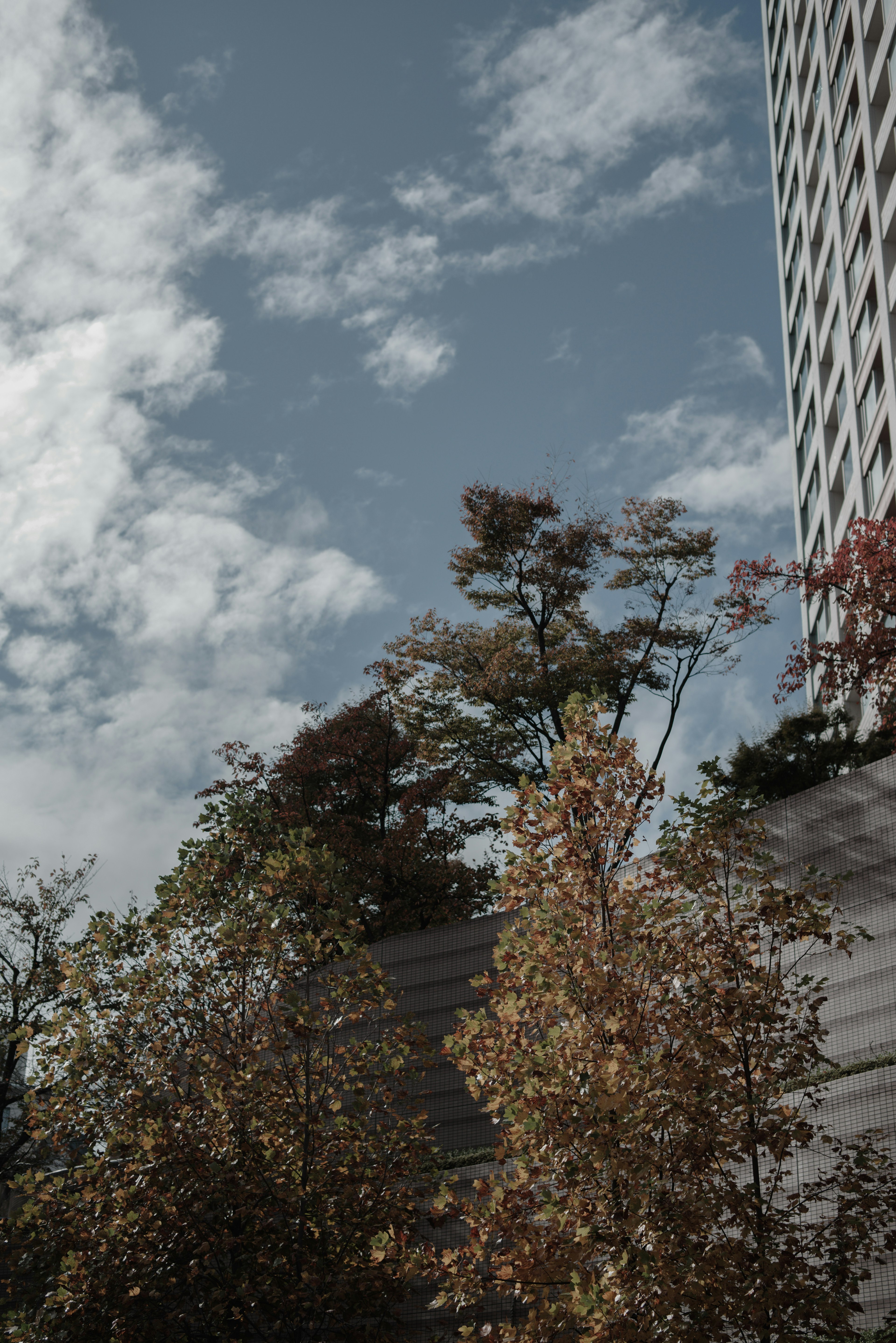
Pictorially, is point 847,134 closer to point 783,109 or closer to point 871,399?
point 871,399

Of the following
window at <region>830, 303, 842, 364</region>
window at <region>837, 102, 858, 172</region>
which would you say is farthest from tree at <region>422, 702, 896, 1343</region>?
window at <region>837, 102, 858, 172</region>

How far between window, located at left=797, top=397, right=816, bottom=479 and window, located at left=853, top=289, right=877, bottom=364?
13.8ft

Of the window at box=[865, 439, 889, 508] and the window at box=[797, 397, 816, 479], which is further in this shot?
the window at box=[797, 397, 816, 479]

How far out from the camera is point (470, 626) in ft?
63.3

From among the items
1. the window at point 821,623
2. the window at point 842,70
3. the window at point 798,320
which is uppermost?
the window at point 842,70

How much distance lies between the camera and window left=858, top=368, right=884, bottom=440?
24.2 metres

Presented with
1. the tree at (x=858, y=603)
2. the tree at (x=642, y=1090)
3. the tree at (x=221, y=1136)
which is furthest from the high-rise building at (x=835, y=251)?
the tree at (x=221, y=1136)

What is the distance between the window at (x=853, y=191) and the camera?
26.0 m

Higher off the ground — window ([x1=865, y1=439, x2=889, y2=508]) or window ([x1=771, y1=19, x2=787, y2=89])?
window ([x1=771, y1=19, x2=787, y2=89])

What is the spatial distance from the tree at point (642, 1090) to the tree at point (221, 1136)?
47.8 inches

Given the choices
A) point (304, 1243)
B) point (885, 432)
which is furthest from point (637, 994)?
point (885, 432)

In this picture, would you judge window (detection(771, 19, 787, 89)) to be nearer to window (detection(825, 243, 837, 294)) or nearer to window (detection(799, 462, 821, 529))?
window (detection(825, 243, 837, 294))

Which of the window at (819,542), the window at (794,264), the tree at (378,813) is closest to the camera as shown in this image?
the tree at (378,813)

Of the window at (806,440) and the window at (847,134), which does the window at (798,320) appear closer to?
the window at (806,440)
